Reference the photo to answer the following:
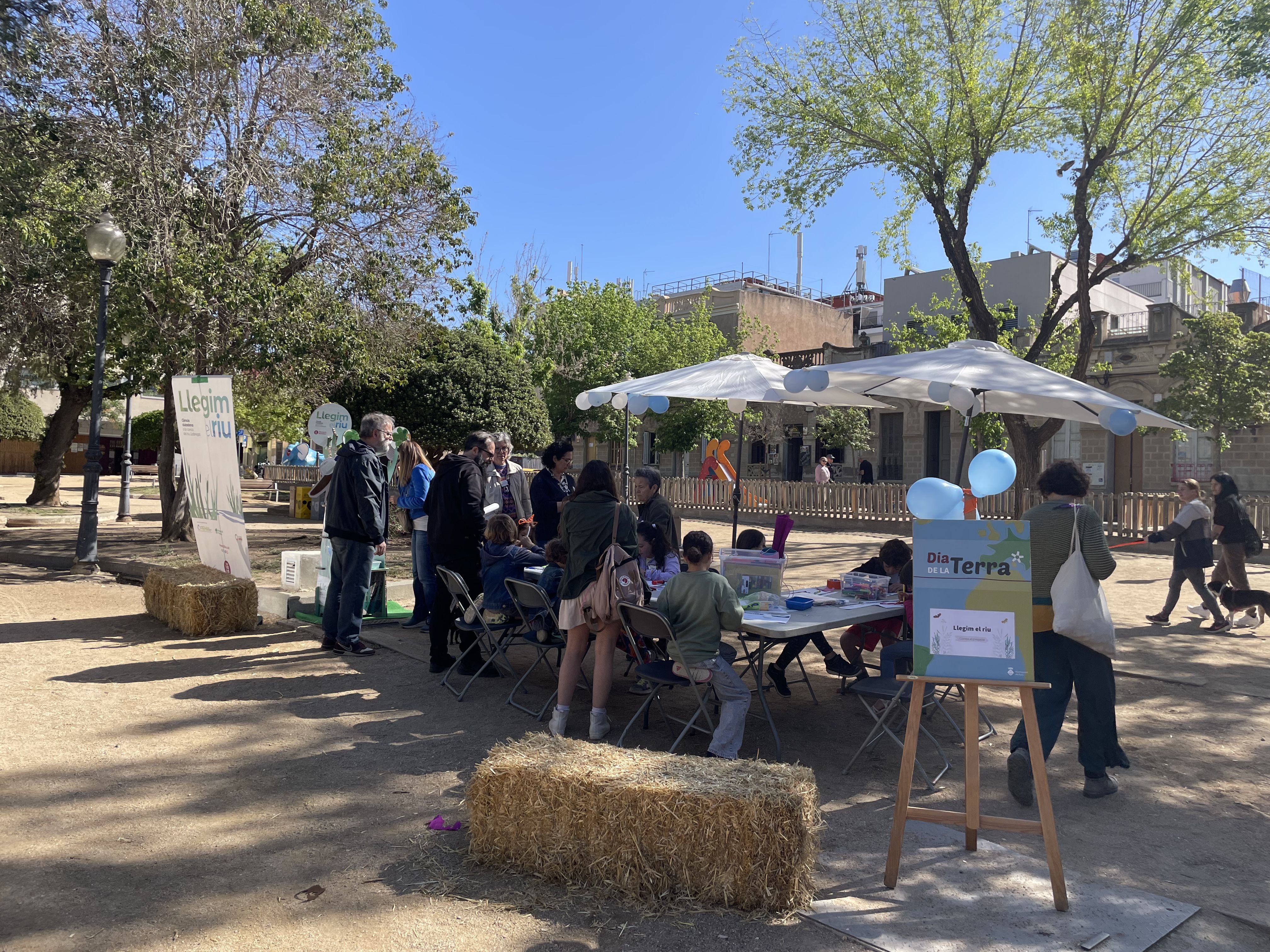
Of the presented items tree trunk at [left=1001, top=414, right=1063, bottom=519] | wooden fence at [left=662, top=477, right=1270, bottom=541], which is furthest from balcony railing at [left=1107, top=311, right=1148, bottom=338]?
tree trunk at [left=1001, top=414, right=1063, bottom=519]

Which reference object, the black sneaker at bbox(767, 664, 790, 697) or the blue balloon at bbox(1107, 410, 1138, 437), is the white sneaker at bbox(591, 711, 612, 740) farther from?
the blue balloon at bbox(1107, 410, 1138, 437)

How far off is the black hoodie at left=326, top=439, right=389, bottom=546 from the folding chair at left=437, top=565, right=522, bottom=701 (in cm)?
78

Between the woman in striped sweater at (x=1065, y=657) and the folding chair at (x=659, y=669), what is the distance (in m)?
1.52

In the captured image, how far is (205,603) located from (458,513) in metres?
2.68

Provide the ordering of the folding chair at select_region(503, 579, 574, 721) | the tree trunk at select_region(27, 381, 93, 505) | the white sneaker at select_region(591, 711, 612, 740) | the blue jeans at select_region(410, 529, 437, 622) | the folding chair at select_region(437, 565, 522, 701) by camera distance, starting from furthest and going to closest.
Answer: the tree trunk at select_region(27, 381, 93, 505) → the blue jeans at select_region(410, 529, 437, 622) → the folding chair at select_region(437, 565, 522, 701) → the folding chair at select_region(503, 579, 574, 721) → the white sneaker at select_region(591, 711, 612, 740)

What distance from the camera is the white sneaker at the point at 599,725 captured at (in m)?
4.92

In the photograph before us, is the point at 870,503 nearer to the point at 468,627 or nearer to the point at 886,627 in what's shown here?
the point at 886,627

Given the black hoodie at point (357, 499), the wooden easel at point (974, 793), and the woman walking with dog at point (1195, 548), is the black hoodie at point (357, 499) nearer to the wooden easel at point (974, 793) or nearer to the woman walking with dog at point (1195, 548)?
the wooden easel at point (974, 793)

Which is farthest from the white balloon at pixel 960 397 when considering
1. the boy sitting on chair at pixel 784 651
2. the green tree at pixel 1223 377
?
the green tree at pixel 1223 377

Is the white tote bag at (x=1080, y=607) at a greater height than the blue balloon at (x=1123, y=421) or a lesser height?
lesser

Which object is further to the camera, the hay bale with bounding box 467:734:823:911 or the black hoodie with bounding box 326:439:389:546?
the black hoodie with bounding box 326:439:389:546

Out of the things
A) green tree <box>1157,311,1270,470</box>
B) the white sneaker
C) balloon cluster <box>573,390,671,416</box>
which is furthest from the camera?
green tree <box>1157,311,1270,470</box>

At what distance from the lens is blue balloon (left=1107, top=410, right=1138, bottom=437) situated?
566 centimetres

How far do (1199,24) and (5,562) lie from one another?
1746 cm
